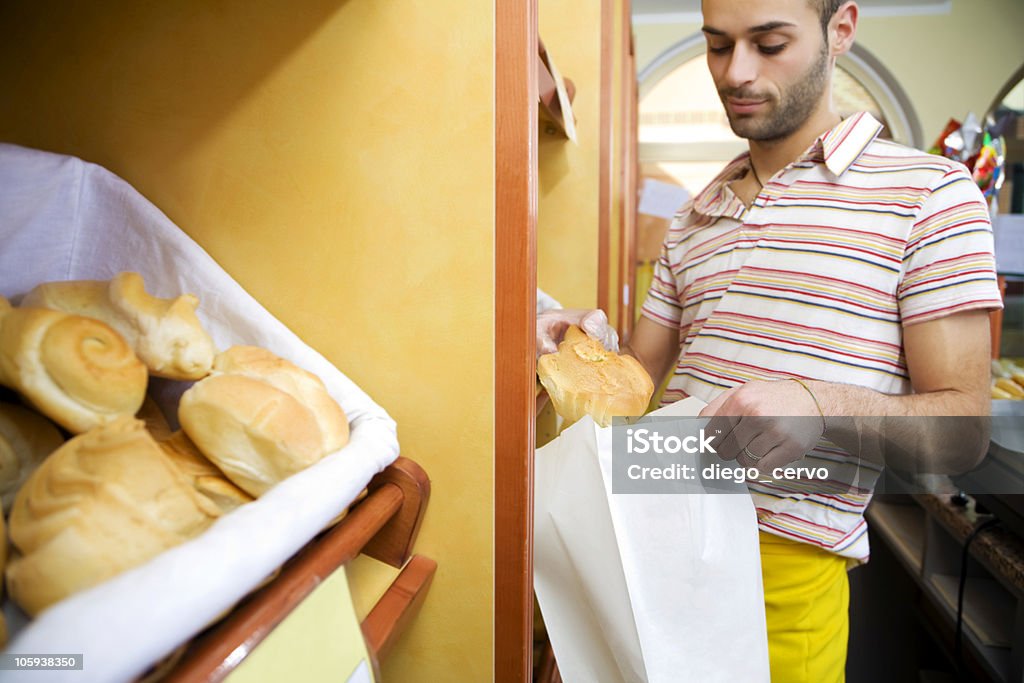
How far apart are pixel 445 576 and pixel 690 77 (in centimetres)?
426

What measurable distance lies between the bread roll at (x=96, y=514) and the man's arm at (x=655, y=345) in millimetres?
1030

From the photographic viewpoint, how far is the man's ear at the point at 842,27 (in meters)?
0.97

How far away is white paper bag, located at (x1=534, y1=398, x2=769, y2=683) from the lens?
0.52 meters

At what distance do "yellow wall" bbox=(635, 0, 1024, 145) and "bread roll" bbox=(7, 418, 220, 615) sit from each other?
2.26m

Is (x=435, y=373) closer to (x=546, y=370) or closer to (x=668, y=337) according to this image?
(x=546, y=370)

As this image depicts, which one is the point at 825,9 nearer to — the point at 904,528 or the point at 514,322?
the point at 514,322

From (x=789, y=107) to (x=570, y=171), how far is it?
1.26 feet

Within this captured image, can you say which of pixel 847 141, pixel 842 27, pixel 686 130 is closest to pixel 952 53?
pixel 686 130

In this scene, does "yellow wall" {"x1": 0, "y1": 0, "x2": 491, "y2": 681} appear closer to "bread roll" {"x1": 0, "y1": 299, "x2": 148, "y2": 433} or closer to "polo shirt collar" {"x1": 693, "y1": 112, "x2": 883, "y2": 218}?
"bread roll" {"x1": 0, "y1": 299, "x2": 148, "y2": 433}

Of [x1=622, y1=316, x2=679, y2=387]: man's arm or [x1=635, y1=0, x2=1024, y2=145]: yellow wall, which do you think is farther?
[x1=635, y1=0, x2=1024, y2=145]: yellow wall

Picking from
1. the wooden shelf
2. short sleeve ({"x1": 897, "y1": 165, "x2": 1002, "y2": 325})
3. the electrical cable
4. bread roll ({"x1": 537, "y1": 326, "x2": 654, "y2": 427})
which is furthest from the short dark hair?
the wooden shelf

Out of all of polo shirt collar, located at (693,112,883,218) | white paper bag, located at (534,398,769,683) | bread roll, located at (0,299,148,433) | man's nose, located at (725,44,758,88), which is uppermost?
man's nose, located at (725,44,758,88)

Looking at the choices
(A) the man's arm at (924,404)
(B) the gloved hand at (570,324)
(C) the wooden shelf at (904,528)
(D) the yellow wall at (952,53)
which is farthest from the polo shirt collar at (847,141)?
(C) the wooden shelf at (904,528)

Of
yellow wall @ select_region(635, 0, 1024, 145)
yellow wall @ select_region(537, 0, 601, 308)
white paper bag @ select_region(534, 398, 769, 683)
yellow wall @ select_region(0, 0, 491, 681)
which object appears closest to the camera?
yellow wall @ select_region(0, 0, 491, 681)
